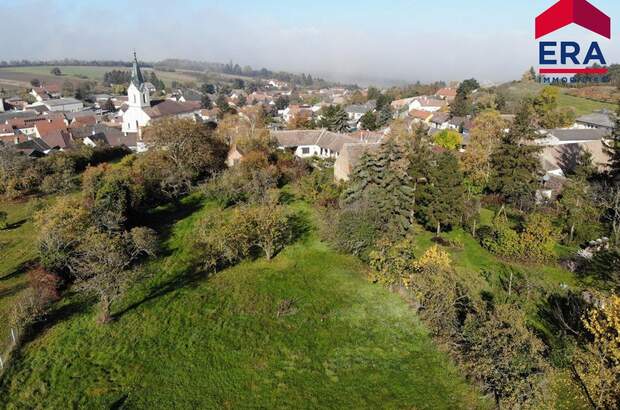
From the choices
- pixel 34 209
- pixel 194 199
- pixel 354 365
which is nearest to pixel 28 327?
pixel 354 365

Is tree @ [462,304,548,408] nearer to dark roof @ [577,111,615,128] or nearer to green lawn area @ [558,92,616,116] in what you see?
dark roof @ [577,111,615,128]

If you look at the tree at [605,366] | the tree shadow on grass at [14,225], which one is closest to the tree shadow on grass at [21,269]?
the tree shadow on grass at [14,225]

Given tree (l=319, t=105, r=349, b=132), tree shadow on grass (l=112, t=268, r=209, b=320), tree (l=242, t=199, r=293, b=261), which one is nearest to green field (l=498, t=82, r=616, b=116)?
tree (l=319, t=105, r=349, b=132)

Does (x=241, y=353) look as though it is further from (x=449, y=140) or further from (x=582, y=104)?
(x=582, y=104)

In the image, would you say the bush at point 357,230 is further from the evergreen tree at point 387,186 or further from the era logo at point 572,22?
the era logo at point 572,22

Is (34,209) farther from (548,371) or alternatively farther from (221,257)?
(548,371)

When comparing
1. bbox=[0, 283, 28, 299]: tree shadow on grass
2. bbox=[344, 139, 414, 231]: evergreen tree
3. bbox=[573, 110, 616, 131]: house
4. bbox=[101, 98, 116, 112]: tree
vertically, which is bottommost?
bbox=[0, 283, 28, 299]: tree shadow on grass

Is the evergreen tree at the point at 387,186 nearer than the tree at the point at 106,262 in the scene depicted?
No
